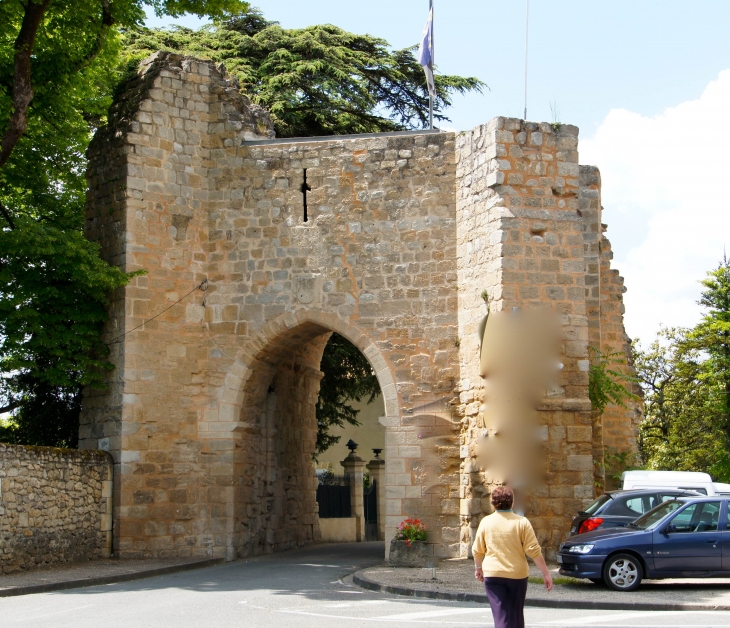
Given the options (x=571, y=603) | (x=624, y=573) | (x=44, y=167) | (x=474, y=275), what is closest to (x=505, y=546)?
(x=571, y=603)

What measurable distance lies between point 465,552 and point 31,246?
7120mm

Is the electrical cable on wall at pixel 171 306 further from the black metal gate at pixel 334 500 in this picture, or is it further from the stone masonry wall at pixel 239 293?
the black metal gate at pixel 334 500

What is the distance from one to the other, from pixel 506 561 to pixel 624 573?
14.6 feet

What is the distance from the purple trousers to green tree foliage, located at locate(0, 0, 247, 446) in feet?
30.3

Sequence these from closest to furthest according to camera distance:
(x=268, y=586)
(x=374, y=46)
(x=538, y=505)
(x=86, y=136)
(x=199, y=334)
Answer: (x=268, y=586) < (x=538, y=505) < (x=199, y=334) < (x=86, y=136) < (x=374, y=46)

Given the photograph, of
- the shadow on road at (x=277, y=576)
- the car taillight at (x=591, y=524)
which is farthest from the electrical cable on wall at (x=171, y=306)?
the car taillight at (x=591, y=524)

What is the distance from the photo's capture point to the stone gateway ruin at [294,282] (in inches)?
562

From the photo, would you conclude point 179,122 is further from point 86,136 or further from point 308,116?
point 308,116

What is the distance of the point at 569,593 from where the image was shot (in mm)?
10617

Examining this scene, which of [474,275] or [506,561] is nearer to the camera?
[506,561]

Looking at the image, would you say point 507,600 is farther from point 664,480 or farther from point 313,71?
point 313,71

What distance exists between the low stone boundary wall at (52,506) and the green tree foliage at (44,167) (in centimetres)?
131

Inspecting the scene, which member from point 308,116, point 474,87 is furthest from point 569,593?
point 474,87

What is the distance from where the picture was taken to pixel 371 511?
25.2 meters
